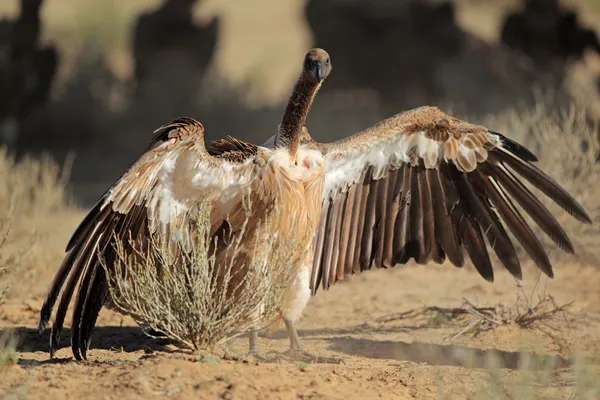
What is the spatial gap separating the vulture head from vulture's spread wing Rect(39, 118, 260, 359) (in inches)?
34.3

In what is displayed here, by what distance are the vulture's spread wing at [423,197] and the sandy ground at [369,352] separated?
758mm

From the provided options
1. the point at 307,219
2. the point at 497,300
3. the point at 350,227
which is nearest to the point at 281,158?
the point at 307,219

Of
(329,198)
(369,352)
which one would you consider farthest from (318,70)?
(369,352)

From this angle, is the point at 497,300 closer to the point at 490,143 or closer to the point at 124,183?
the point at 490,143

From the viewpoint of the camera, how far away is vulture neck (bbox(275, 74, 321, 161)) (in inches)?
266

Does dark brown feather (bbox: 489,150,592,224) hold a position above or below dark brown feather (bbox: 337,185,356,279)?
above

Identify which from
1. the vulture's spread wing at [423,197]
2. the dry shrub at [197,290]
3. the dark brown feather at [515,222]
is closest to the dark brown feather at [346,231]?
the vulture's spread wing at [423,197]

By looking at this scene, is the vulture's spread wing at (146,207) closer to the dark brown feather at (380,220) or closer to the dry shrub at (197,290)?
the dry shrub at (197,290)

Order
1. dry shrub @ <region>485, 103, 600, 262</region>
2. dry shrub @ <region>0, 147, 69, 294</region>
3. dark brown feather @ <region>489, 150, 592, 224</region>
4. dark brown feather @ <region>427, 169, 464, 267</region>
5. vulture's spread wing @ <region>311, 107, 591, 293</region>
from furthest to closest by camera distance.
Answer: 1. dry shrub @ <region>485, 103, 600, 262</region>
2. dry shrub @ <region>0, 147, 69, 294</region>
3. dark brown feather @ <region>427, 169, 464, 267</region>
4. vulture's spread wing @ <region>311, 107, 591, 293</region>
5. dark brown feather @ <region>489, 150, 592, 224</region>

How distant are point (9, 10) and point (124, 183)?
27443mm

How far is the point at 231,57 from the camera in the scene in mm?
35281

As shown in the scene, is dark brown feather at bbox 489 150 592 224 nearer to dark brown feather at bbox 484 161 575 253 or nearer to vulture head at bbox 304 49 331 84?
dark brown feather at bbox 484 161 575 253

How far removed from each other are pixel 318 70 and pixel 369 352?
236 cm

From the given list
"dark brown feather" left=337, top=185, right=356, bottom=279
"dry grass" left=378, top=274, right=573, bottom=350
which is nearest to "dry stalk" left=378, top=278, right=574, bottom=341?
"dry grass" left=378, top=274, right=573, bottom=350
